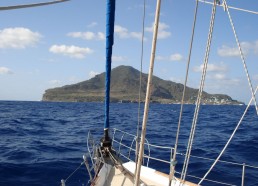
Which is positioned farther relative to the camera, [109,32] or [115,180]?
[115,180]

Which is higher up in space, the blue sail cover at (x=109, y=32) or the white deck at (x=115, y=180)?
the blue sail cover at (x=109, y=32)

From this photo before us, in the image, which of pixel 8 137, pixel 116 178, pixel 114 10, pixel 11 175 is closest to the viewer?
pixel 114 10

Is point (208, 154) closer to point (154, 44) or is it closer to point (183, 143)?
point (183, 143)

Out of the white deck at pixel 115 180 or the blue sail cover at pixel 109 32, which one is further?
the white deck at pixel 115 180

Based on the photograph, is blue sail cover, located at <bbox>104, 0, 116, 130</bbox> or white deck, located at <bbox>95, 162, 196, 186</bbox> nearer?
blue sail cover, located at <bbox>104, 0, 116, 130</bbox>

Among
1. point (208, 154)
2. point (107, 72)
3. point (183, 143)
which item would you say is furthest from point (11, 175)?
point (183, 143)

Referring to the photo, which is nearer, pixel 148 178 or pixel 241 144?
pixel 148 178

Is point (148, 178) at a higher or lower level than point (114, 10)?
lower

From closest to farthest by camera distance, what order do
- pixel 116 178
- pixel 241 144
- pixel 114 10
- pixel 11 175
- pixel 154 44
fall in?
pixel 154 44 < pixel 114 10 < pixel 116 178 < pixel 11 175 < pixel 241 144

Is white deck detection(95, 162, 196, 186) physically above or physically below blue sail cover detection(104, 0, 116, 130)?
below

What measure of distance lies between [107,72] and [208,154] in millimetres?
11717

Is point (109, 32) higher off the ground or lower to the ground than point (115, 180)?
higher

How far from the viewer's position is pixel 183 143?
2041 cm

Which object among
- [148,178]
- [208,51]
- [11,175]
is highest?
[208,51]
